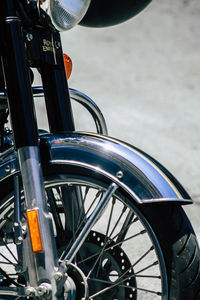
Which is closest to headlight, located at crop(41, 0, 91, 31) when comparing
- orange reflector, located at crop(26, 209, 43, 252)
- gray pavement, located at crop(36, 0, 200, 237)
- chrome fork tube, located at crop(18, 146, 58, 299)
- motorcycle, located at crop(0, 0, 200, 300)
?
motorcycle, located at crop(0, 0, 200, 300)

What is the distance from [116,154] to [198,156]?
2.36 metres

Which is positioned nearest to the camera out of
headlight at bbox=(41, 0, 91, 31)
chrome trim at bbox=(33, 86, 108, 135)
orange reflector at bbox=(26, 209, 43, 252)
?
orange reflector at bbox=(26, 209, 43, 252)

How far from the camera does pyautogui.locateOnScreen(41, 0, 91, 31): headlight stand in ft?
3.92

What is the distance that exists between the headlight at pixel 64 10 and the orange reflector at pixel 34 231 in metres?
0.52

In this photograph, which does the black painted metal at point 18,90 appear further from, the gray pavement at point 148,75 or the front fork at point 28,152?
the gray pavement at point 148,75

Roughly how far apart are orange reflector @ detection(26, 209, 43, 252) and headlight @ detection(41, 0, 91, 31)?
1.71 ft

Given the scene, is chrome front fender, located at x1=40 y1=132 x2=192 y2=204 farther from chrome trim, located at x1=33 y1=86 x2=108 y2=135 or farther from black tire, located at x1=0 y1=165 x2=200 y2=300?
chrome trim, located at x1=33 y1=86 x2=108 y2=135

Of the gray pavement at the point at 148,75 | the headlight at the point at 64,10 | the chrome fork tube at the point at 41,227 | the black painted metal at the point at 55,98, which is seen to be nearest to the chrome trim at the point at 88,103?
the black painted metal at the point at 55,98

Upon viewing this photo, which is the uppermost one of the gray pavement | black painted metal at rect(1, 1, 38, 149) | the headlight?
the gray pavement

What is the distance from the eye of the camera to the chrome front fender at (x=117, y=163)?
1.07 metres

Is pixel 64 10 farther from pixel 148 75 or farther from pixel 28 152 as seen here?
pixel 148 75

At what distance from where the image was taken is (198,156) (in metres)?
3.38

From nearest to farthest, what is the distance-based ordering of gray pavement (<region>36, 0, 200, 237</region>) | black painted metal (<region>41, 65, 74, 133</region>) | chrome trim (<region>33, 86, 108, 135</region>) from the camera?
black painted metal (<region>41, 65, 74, 133</region>) → chrome trim (<region>33, 86, 108, 135</region>) → gray pavement (<region>36, 0, 200, 237</region>)

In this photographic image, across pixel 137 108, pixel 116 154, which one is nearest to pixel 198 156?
pixel 137 108
